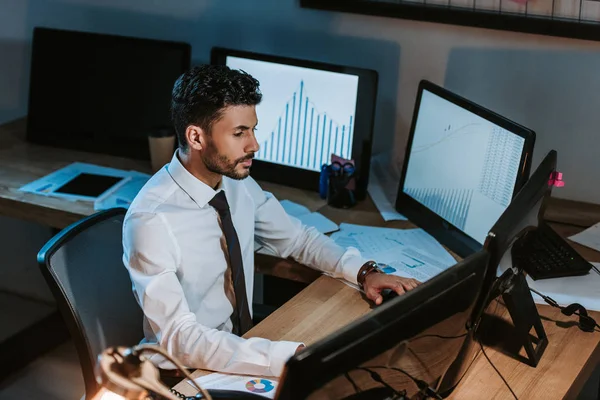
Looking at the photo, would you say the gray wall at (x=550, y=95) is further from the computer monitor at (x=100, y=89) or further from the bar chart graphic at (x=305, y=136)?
the computer monitor at (x=100, y=89)

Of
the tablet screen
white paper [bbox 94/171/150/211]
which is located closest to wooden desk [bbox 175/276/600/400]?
white paper [bbox 94/171/150/211]

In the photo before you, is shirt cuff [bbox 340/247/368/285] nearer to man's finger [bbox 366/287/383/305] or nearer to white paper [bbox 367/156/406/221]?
man's finger [bbox 366/287/383/305]

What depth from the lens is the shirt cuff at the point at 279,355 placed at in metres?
1.78

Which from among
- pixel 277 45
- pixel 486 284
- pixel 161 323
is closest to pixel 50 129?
pixel 277 45

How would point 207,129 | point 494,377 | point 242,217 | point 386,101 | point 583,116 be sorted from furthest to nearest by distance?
1. point 386,101
2. point 583,116
3. point 242,217
4. point 207,129
5. point 494,377

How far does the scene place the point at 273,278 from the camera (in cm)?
290

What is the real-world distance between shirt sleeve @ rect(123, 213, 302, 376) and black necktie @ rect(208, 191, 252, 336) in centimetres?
16

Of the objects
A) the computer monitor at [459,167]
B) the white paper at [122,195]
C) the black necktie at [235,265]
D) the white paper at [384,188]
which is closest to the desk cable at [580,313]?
the computer monitor at [459,167]

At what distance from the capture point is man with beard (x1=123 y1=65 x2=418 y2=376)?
1.83 m

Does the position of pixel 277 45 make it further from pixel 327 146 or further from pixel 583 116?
pixel 583 116

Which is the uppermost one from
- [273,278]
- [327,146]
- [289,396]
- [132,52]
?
[132,52]

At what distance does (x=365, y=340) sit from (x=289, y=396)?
5.5 inches

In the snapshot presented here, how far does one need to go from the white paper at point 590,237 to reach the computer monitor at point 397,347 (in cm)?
97

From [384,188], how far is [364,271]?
69 cm
